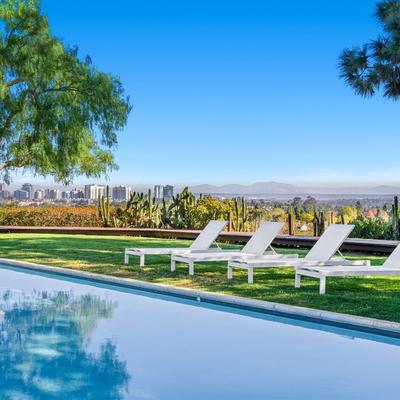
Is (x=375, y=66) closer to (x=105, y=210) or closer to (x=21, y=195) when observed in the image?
(x=105, y=210)

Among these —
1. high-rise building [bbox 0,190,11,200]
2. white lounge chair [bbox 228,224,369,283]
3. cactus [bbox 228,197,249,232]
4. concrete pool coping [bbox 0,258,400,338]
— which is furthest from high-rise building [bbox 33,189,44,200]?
white lounge chair [bbox 228,224,369,283]

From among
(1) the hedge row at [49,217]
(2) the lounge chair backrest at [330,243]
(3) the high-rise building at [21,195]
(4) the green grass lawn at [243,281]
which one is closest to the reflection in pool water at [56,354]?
(4) the green grass lawn at [243,281]

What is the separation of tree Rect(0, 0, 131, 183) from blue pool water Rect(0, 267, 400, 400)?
8.11 m

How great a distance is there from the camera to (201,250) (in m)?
14.0

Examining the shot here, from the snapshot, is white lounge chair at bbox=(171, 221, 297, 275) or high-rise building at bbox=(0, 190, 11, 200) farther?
high-rise building at bbox=(0, 190, 11, 200)

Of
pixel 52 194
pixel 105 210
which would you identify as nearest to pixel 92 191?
pixel 52 194

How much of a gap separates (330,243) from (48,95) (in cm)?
902

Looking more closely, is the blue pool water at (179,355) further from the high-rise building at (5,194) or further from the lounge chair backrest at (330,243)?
the high-rise building at (5,194)

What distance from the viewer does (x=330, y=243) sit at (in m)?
12.1

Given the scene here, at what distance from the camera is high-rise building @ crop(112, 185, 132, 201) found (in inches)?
1177

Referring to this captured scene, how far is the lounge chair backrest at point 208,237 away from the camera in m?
14.3

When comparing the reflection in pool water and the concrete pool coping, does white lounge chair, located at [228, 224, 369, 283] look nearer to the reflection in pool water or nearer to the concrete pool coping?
the concrete pool coping

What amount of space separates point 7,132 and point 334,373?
1372 cm

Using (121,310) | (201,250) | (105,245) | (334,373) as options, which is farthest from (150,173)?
(334,373)
